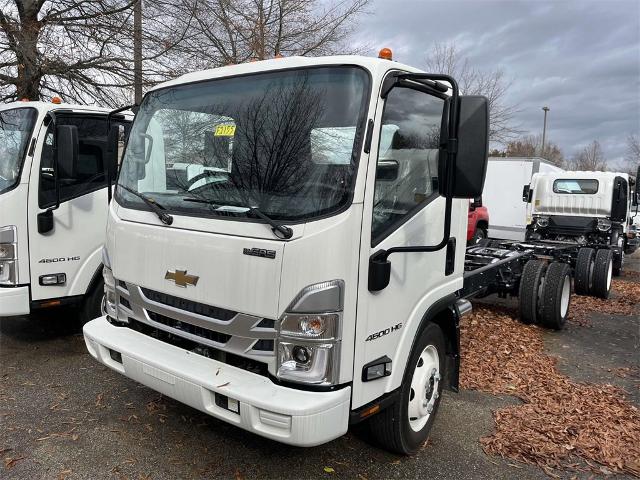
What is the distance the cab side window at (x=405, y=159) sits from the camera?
271 cm

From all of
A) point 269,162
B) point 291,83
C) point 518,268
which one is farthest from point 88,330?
point 518,268

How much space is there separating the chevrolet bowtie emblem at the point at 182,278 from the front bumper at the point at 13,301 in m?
2.45

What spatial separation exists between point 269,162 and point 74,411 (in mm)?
2558

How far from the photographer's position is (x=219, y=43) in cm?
1148

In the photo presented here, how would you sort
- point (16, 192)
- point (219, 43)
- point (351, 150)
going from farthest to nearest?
point (219, 43) → point (16, 192) → point (351, 150)

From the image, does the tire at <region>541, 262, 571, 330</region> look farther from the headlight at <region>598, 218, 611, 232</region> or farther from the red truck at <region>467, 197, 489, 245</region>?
the red truck at <region>467, 197, 489, 245</region>

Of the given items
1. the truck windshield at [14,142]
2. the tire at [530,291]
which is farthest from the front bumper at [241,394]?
the tire at [530,291]

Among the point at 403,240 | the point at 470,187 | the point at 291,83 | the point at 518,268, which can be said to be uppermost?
the point at 291,83

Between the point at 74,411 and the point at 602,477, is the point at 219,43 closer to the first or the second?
the point at 74,411

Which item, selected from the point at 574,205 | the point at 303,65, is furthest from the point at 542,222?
the point at 303,65

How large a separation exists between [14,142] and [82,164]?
0.62 meters

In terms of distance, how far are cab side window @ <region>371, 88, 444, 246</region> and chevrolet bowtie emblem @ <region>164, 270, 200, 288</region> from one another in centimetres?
103

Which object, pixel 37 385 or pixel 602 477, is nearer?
pixel 602 477

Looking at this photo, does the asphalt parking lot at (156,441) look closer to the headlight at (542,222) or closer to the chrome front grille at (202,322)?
the chrome front grille at (202,322)
